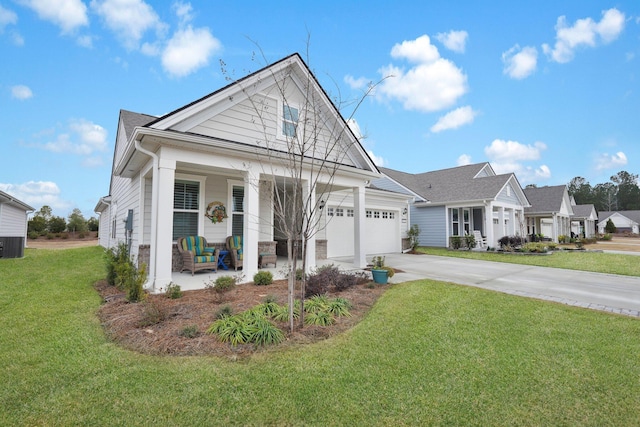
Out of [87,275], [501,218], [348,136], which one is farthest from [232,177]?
[501,218]

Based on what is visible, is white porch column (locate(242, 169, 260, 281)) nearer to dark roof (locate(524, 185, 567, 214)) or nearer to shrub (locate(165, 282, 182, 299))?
shrub (locate(165, 282, 182, 299))

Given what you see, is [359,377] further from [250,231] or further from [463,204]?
[463,204]

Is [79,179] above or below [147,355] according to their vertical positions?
above

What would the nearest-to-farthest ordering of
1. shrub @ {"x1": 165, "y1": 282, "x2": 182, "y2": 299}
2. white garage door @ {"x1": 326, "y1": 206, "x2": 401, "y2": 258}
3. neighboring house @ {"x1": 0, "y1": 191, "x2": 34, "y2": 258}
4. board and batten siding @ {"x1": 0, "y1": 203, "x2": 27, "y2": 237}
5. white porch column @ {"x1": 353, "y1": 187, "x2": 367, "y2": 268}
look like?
shrub @ {"x1": 165, "y1": 282, "x2": 182, "y2": 299} < white porch column @ {"x1": 353, "y1": 187, "x2": 367, "y2": 268} < white garage door @ {"x1": 326, "y1": 206, "x2": 401, "y2": 258} < neighboring house @ {"x1": 0, "y1": 191, "x2": 34, "y2": 258} < board and batten siding @ {"x1": 0, "y1": 203, "x2": 27, "y2": 237}

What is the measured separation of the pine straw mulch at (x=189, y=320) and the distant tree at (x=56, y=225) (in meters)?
37.6

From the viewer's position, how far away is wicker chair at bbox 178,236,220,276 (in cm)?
786

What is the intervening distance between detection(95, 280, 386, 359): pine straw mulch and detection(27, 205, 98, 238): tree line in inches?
1451

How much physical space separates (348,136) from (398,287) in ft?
17.7

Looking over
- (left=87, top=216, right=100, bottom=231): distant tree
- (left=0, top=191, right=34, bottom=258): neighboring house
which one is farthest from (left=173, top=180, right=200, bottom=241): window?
(left=87, top=216, right=100, bottom=231): distant tree

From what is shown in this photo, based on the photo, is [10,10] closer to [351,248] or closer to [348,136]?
[348,136]

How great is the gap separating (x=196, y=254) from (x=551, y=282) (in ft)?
32.1

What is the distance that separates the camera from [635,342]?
3.97 metres

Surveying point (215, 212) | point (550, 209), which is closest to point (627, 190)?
point (550, 209)

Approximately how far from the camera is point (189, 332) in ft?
12.9
